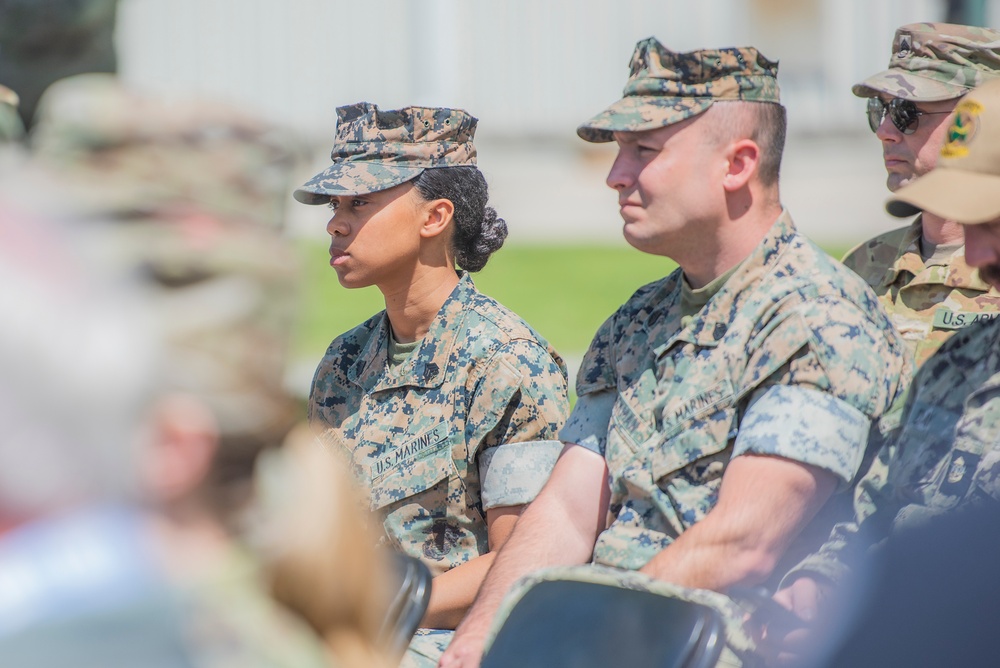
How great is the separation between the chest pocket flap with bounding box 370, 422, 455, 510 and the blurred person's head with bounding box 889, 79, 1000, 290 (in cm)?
127

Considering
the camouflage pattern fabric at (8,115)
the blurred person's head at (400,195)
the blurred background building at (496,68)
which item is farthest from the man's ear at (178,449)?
the blurred background building at (496,68)

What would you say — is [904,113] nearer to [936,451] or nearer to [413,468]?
[936,451]

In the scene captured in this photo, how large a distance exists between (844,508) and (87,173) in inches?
70.0

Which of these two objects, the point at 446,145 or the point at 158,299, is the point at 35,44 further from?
the point at 158,299

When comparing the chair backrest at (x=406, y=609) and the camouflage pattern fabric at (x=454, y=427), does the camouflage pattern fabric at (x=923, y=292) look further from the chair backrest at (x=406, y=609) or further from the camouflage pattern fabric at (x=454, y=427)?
the chair backrest at (x=406, y=609)

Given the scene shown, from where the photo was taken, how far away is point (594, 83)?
14.7 metres

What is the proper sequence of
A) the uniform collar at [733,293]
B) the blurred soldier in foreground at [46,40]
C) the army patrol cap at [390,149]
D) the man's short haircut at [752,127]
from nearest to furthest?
the uniform collar at [733,293], the man's short haircut at [752,127], the army patrol cap at [390,149], the blurred soldier in foreground at [46,40]

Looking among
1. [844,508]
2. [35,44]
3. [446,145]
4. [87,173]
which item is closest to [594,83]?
[35,44]

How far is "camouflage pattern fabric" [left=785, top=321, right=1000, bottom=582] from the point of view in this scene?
2289 millimetres

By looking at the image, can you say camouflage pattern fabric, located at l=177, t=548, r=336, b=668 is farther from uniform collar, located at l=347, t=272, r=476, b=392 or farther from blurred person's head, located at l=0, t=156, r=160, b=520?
uniform collar, located at l=347, t=272, r=476, b=392

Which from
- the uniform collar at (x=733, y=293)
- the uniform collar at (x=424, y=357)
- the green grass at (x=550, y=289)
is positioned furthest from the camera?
the green grass at (x=550, y=289)

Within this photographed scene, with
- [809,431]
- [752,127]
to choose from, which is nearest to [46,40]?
[752,127]

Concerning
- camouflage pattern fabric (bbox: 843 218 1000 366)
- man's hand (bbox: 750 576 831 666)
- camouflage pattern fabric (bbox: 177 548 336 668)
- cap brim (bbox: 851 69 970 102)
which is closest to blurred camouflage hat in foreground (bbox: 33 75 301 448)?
camouflage pattern fabric (bbox: 177 548 336 668)

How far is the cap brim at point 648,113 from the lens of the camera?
2.75 metres
